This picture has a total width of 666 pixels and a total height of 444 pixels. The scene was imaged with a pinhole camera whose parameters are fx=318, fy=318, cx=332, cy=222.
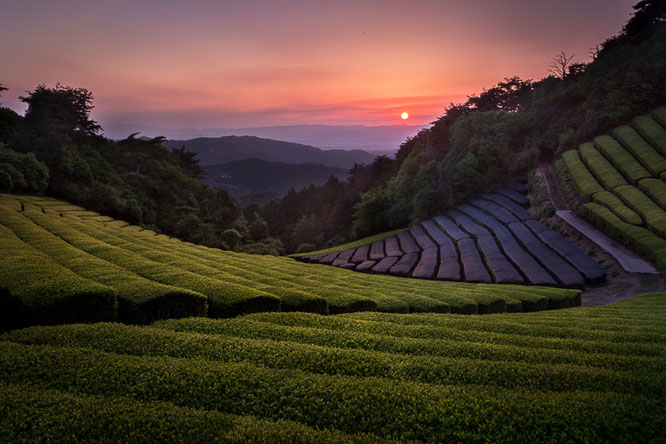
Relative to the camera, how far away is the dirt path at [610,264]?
2078cm

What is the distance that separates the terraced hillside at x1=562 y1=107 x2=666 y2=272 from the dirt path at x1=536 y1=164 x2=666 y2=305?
28.4 inches

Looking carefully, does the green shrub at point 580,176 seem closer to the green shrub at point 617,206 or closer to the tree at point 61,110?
the green shrub at point 617,206

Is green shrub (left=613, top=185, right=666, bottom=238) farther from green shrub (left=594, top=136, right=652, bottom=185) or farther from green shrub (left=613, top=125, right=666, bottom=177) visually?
green shrub (left=613, top=125, right=666, bottom=177)

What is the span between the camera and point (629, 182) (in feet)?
103

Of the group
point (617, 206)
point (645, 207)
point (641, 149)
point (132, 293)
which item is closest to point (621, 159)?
point (641, 149)

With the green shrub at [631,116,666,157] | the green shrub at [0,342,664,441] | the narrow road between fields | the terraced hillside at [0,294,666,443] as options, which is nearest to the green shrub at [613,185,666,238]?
the narrow road between fields

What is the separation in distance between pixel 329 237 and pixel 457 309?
58.3 metres

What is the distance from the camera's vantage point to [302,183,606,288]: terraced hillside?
24641mm

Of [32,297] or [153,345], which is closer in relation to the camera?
[153,345]

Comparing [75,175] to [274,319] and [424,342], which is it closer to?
[274,319]

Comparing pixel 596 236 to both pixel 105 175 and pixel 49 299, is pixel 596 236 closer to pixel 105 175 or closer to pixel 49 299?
pixel 49 299

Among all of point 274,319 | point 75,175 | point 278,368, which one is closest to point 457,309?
point 274,319

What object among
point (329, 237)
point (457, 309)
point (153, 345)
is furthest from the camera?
point (329, 237)

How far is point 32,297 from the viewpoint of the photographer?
24.2 ft
